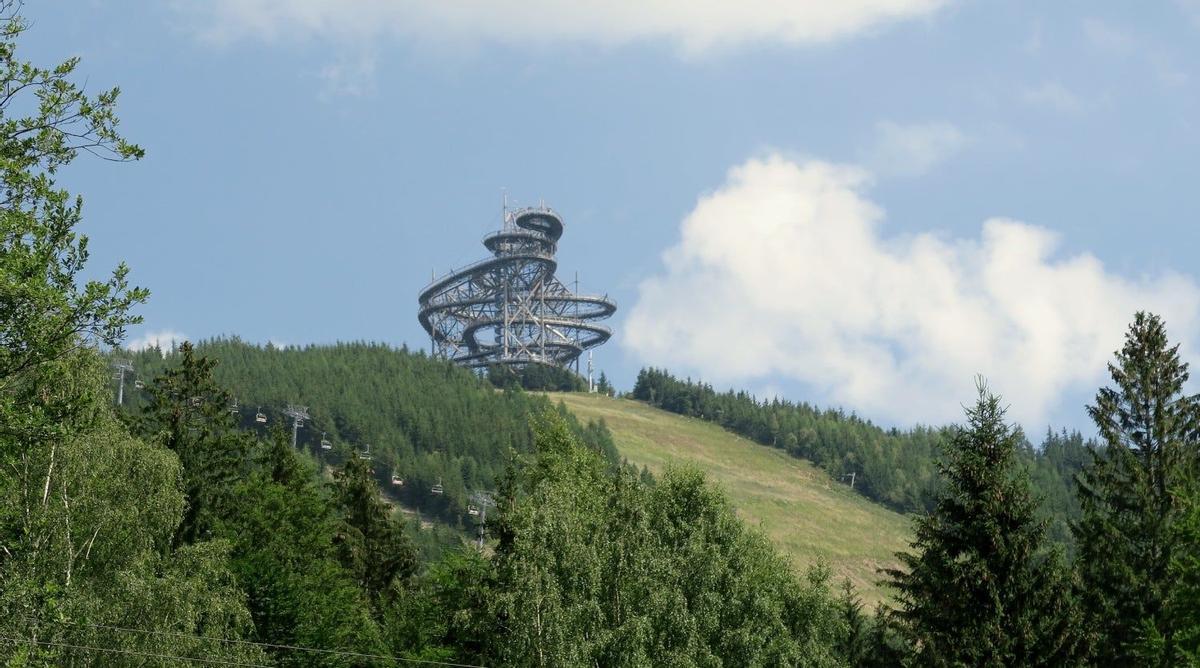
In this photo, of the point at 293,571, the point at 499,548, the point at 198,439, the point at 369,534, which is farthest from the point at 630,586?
the point at 369,534

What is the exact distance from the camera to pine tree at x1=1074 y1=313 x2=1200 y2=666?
42.9 meters

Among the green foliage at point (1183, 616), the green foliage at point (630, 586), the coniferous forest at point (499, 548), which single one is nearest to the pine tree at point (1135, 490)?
the coniferous forest at point (499, 548)

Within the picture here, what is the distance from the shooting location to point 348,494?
72.2 m

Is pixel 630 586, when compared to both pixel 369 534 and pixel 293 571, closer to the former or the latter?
pixel 293 571

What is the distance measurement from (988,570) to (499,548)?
75.3 feet

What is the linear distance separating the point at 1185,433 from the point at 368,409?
160 m

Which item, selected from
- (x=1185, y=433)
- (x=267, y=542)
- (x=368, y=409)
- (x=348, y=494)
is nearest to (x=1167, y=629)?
(x=1185, y=433)


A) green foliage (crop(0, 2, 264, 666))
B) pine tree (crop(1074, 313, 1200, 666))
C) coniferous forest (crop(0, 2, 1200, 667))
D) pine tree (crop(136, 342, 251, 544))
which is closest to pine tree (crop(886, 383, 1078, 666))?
coniferous forest (crop(0, 2, 1200, 667))

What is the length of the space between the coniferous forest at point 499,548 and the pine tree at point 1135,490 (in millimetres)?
85

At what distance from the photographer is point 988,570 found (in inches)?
1398

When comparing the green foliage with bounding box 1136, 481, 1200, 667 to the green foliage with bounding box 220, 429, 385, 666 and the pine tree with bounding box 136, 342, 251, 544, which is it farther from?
the pine tree with bounding box 136, 342, 251, 544

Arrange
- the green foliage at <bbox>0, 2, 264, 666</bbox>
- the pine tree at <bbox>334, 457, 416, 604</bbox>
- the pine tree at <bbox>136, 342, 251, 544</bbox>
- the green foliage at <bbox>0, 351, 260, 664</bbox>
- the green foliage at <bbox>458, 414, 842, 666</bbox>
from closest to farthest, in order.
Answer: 1. the green foliage at <bbox>0, 2, 264, 666</bbox>
2. the green foliage at <bbox>0, 351, 260, 664</bbox>
3. the green foliage at <bbox>458, 414, 842, 666</bbox>
4. the pine tree at <bbox>136, 342, 251, 544</bbox>
5. the pine tree at <bbox>334, 457, 416, 604</bbox>

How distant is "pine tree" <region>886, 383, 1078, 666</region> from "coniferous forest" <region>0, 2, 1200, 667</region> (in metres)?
0.06

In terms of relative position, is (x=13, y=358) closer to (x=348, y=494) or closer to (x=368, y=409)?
(x=348, y=494)
